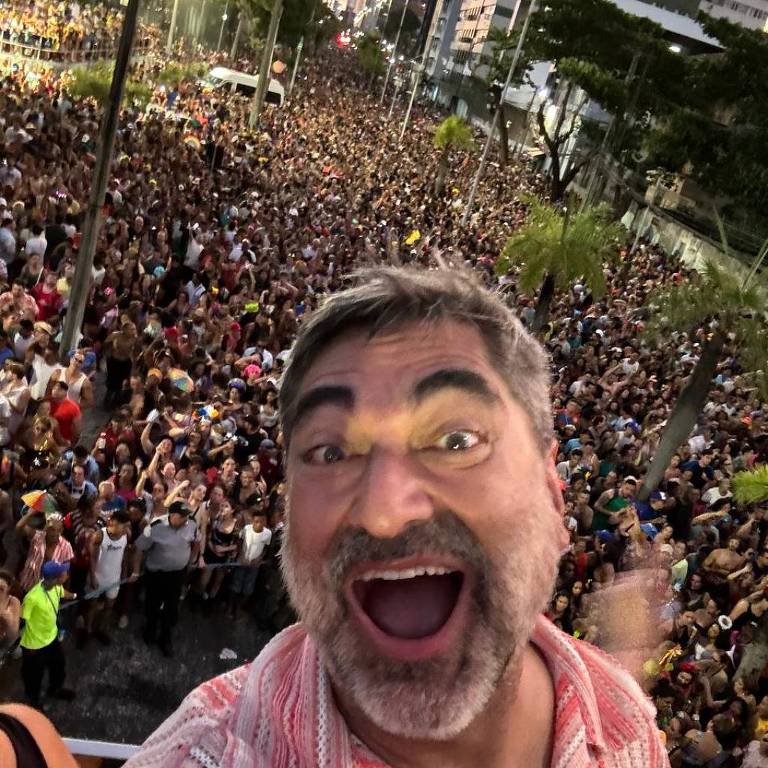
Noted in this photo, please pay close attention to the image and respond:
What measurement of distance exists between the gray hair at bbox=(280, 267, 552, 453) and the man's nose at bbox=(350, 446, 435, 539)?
259 mm

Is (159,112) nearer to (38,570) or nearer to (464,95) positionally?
(38,570)

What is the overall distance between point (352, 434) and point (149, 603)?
508 centimetres

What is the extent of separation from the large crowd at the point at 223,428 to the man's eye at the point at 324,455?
0.53 m

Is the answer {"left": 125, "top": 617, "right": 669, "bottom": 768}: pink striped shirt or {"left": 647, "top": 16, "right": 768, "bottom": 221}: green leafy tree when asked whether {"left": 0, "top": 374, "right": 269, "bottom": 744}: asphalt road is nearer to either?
{"left": 125, "top": 617, "right": 669, "bottom": 768}: pink striped shirt

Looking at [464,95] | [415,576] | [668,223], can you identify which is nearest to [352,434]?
[415,576]

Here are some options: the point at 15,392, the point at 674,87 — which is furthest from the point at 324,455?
the point at 674,87

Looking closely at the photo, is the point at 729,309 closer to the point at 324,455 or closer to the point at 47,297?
the point at 47,297

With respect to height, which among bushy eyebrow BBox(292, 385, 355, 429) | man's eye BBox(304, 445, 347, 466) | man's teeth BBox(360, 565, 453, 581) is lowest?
man's teeth BBox(360, 565, 453, 581)

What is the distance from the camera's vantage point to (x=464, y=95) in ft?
230

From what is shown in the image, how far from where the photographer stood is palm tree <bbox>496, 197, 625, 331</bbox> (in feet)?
42.9

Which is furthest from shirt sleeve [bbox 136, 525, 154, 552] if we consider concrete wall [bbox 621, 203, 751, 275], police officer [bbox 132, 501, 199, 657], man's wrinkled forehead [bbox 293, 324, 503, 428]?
concrete wall [bbox 621, 203, 751, 275]

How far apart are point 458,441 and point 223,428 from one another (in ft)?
20.9

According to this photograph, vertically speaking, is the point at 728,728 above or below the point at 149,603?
above

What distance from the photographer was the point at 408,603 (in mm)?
1259
